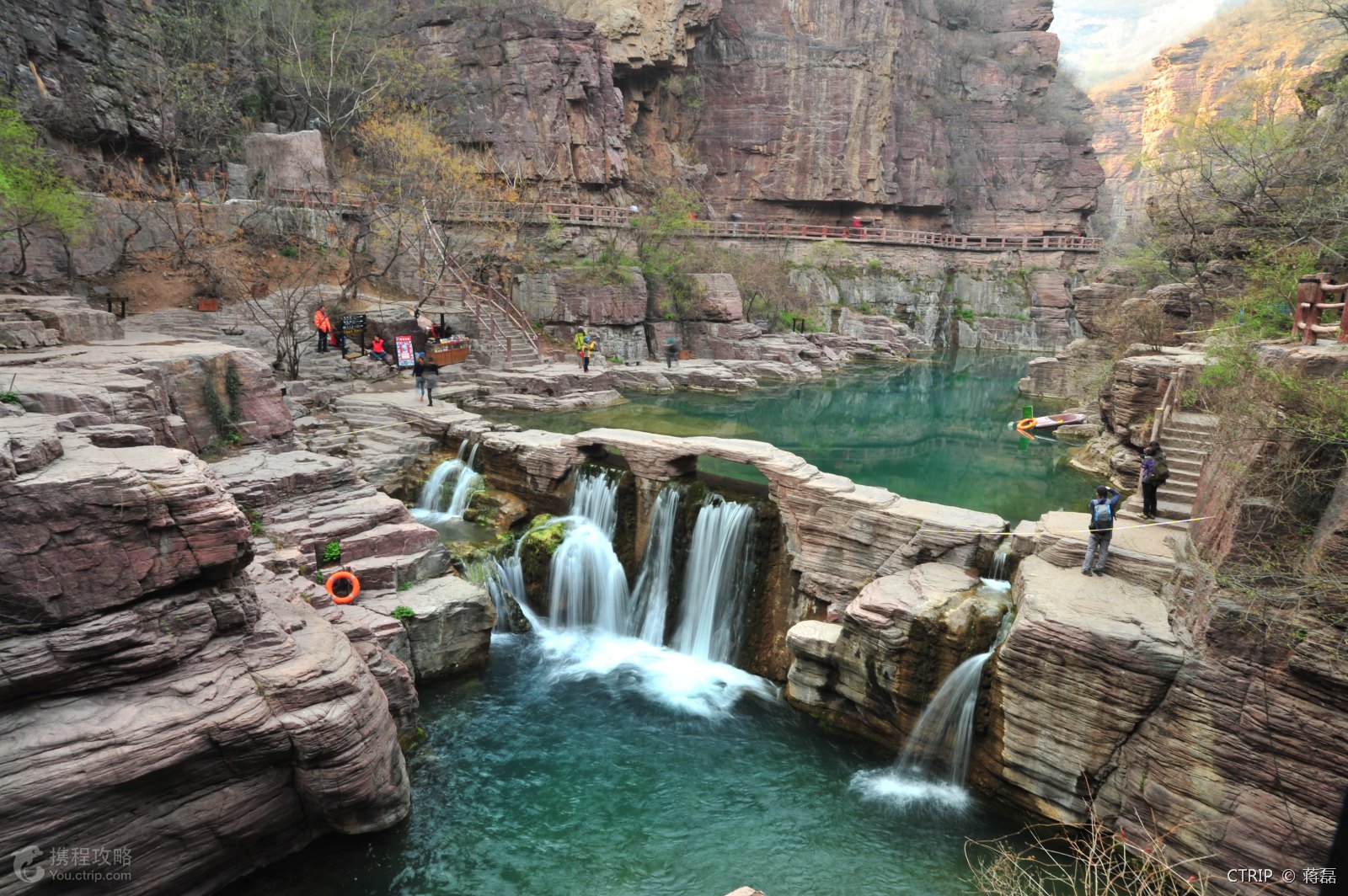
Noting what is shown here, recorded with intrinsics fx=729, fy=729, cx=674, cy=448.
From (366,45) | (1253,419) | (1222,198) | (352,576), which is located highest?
(366,45)

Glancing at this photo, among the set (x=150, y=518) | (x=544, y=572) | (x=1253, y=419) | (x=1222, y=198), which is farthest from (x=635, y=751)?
(x=1222, y=198)

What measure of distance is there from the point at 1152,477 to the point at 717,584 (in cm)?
732

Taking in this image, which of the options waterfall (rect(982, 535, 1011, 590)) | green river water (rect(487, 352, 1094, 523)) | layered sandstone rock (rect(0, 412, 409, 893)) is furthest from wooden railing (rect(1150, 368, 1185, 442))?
layered sandstone rock (rect(0, 412, 409, 893))

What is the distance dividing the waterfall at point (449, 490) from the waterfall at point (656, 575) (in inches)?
181

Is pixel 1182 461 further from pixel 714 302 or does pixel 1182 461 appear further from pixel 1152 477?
pixel 714 302

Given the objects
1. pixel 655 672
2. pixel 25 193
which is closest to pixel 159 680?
pixel 655 672

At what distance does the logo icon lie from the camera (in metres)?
6.26

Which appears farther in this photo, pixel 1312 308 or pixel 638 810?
pixel 1312 308

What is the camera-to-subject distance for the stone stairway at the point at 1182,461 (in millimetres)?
12258

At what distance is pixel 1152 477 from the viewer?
1152 cm

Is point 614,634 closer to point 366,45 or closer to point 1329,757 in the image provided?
point 1329,757

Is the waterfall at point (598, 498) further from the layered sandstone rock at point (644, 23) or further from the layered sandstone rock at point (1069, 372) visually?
the layered sandstone rock at point (644, 23)

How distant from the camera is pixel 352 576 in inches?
453

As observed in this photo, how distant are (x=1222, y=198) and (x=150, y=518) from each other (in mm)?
23058
